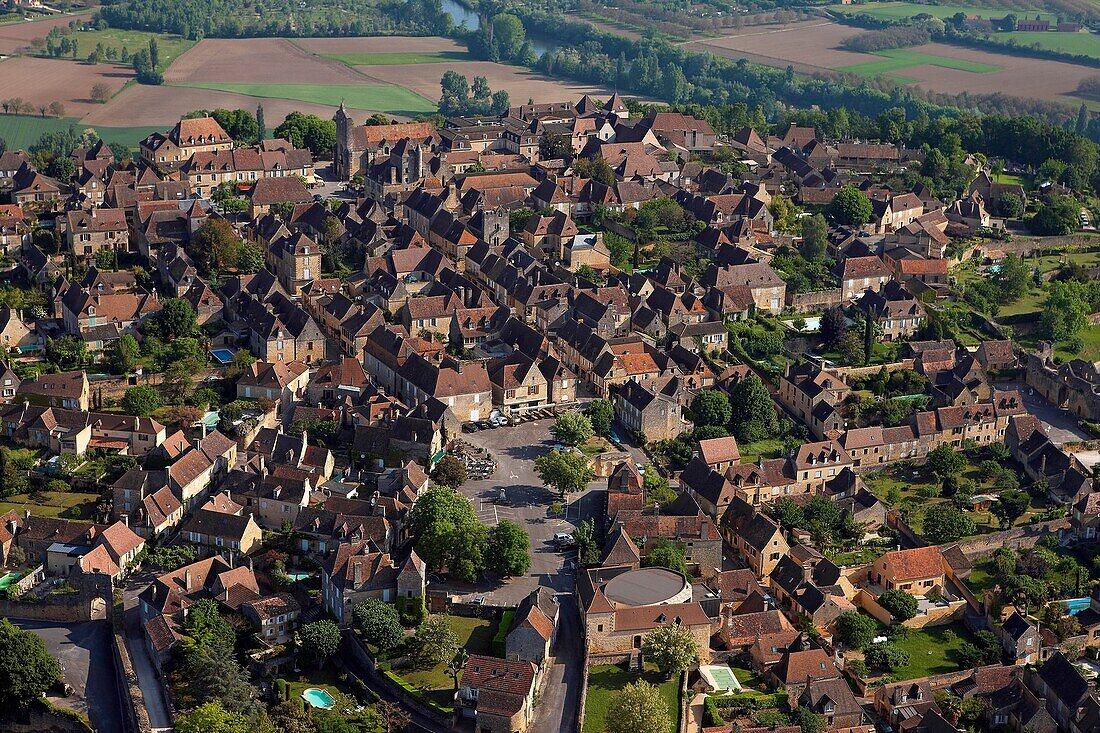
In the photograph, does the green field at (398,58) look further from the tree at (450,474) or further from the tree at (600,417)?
the tree at (450,474)

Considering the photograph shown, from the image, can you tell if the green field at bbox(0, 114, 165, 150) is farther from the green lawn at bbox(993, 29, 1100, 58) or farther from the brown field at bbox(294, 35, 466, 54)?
the green lawn at bbox(993, 29, 1100, 58)

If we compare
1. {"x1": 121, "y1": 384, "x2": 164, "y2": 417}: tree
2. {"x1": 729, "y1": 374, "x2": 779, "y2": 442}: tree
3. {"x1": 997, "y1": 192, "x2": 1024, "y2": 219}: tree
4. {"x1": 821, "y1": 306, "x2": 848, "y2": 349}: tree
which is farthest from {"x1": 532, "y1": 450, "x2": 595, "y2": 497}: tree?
{"x1": 997, "y1": 192, "x2": 1024, "y2": 219}: tree

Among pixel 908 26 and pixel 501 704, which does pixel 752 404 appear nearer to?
pixel 501 704

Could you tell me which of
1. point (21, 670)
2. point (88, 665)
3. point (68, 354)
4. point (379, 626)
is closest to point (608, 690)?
point (379, 626)

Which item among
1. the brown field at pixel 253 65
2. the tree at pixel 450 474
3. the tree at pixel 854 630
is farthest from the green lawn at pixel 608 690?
the brown field at pixel 253 65

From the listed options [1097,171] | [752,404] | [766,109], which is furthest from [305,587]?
[766,109]

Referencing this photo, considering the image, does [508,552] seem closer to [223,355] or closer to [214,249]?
[223,355]
